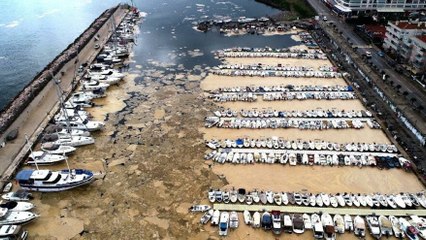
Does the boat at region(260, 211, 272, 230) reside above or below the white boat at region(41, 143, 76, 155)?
below

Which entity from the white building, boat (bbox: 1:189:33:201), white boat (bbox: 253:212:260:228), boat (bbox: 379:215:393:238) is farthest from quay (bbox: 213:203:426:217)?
the white building

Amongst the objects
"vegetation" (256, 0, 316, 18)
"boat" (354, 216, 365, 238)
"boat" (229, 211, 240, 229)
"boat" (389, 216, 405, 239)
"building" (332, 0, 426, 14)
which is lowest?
"boat" (389, 216, 405, 239)

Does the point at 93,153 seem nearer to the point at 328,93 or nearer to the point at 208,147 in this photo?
the point at 208,147

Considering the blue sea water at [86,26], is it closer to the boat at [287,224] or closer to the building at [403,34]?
the building at [403,34]

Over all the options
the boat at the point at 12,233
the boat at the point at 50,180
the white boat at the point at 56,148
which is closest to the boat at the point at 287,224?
the boat at the point at 50,180

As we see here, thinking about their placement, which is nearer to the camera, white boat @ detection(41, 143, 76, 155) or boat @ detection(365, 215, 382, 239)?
boat @ detection(365, 215, 382, 239)

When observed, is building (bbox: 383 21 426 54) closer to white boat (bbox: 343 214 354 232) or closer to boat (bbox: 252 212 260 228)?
white boat (bbox: 343 214 354 232)

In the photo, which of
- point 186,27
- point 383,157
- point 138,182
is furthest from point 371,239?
point 186,27
